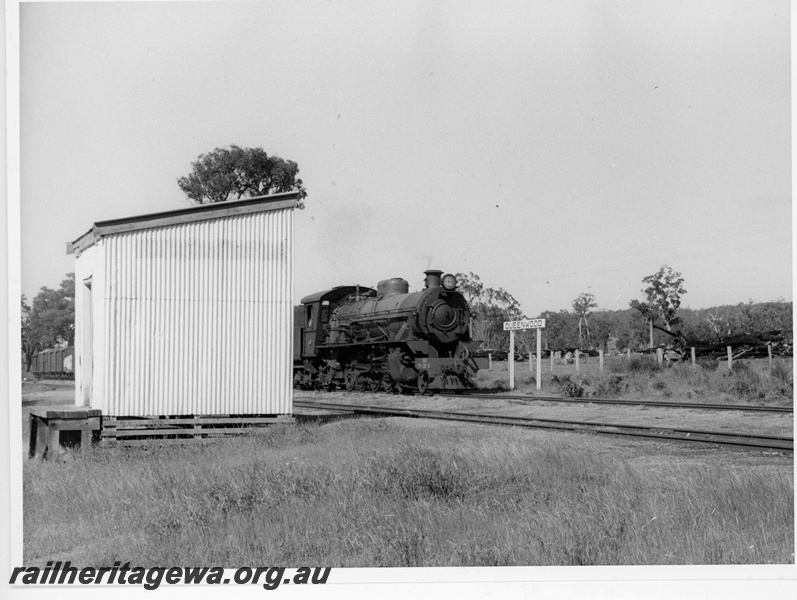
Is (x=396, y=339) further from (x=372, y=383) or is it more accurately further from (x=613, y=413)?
(x=613, y=413)

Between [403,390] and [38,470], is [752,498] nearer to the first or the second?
[38,470]

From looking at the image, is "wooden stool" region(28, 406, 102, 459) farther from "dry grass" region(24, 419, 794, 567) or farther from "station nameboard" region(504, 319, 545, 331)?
"station nameboard" region(504, 319, 545, 331)

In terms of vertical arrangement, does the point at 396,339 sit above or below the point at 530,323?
below

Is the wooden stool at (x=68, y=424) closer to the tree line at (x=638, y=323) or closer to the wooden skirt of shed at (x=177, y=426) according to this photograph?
the wooden skirt of shed at (x=177, y=426)

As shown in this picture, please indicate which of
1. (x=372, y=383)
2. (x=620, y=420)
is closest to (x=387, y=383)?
(x=372, y=383)

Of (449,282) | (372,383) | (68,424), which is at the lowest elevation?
(372,383)

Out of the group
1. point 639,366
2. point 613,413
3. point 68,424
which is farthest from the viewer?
point 639,366

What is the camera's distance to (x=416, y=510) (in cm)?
714

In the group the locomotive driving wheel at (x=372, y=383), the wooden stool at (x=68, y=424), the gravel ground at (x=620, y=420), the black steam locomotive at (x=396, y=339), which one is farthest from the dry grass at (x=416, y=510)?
the locomotive driving wheel at (x=372, y=383)

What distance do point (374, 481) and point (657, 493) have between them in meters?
2.70

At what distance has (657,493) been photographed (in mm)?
7324

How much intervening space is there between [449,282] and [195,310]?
41.1 ft

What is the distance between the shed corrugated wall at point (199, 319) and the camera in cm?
1127

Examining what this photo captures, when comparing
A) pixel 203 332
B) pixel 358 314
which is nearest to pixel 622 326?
pixel 358 314
